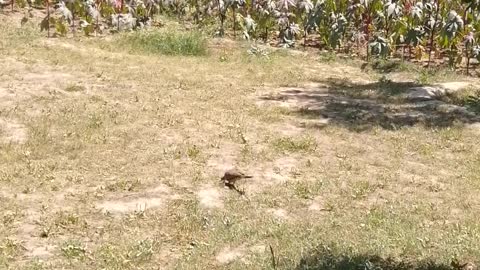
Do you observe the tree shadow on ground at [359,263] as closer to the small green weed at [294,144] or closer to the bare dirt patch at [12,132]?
the small green weed at [294,144]

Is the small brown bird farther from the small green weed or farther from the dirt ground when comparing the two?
the small green weed

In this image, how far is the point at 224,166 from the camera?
736 centimetres

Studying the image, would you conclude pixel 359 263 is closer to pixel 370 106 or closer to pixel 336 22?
pixel 370 106

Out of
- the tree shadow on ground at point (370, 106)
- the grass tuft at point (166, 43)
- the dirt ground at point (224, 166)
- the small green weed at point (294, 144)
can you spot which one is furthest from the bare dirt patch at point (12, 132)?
the grass tuft at point (166, 43)

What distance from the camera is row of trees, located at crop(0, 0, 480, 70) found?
12.5m

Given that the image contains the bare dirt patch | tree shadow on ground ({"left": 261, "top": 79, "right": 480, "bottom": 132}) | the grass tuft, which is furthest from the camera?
the grass tuft

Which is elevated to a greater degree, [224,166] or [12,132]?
[12,132]

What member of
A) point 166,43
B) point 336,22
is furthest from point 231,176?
point 336,22

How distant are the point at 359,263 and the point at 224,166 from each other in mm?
2403

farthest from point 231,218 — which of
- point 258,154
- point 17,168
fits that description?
point 17,168

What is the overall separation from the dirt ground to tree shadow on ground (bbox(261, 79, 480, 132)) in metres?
0.04

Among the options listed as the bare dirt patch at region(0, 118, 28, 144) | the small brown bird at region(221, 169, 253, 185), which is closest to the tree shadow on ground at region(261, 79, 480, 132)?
the small brown bird at region(221, 169, 253, 185)

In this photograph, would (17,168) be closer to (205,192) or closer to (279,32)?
(205,192)

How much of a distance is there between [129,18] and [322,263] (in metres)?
9.44
